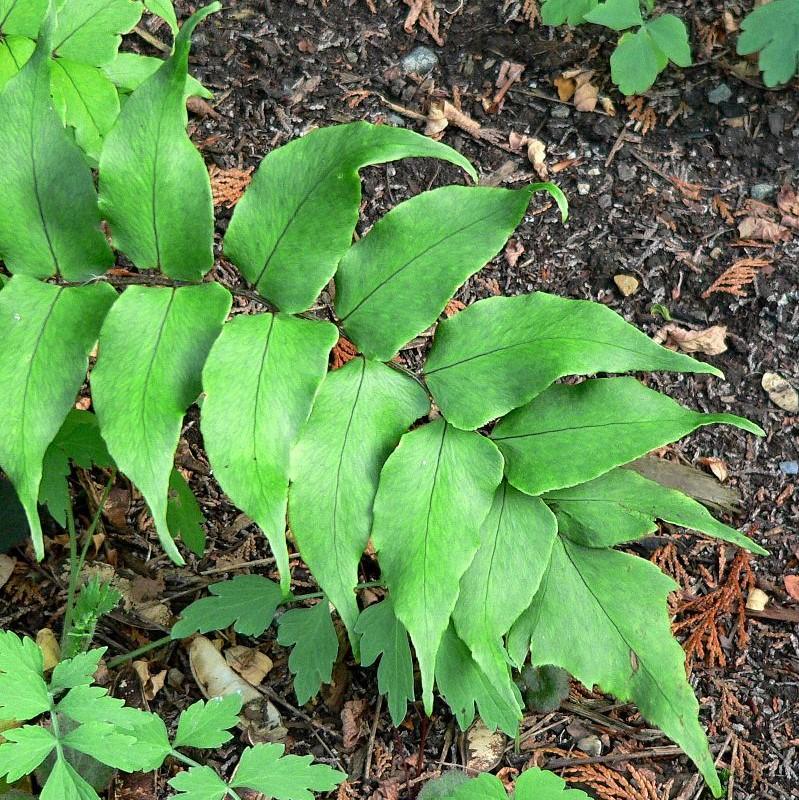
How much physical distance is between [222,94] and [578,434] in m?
1.89

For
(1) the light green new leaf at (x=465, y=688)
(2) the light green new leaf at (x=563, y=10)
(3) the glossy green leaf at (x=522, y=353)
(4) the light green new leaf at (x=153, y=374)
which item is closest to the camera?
(4) the light green new leaf at (x=153, y=374)

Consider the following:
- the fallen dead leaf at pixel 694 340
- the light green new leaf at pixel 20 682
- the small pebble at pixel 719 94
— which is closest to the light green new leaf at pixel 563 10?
the small pebble at pixel 719 94

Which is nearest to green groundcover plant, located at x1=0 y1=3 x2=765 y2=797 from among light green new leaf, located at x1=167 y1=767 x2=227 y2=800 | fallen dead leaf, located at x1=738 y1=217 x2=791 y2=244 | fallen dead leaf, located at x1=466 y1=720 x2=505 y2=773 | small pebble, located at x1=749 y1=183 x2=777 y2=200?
light green new leaf, located at x1=167 y1=767 x2=227 y2=800

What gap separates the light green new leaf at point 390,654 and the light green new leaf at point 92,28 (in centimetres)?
150

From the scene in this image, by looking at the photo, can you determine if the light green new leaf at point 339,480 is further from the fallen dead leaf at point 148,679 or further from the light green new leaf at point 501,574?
the fallen dead leaf at point 148,679

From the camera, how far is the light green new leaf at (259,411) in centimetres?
165

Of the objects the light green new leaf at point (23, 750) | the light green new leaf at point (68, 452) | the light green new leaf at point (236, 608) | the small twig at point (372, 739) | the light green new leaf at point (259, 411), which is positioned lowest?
the small twig at point (372, 739)

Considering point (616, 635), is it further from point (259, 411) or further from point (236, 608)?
point (236, 608)

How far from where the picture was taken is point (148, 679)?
2508mm

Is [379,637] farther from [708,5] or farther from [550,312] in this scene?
[708,5]

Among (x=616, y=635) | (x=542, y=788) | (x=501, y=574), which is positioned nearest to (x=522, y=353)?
(x=501, y=574)

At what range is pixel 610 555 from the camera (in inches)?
74.6

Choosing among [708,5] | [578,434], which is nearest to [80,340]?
[578,434]

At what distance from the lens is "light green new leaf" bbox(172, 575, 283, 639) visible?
7.53 feet
